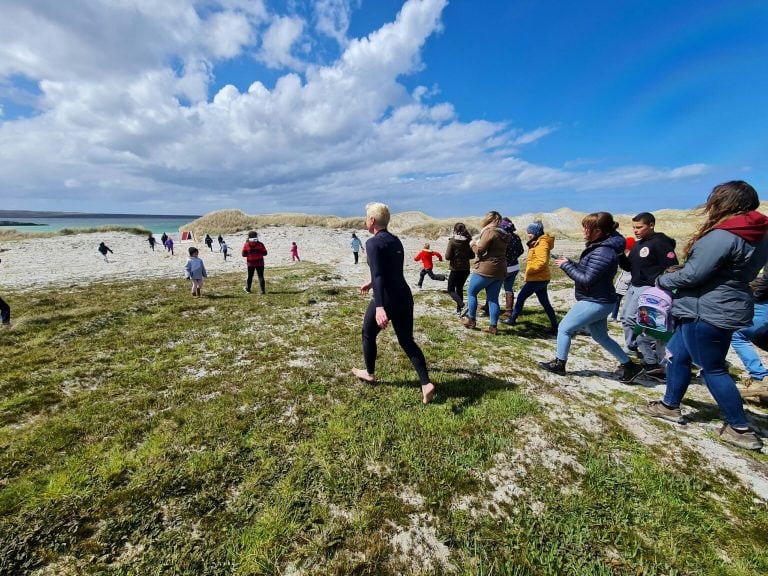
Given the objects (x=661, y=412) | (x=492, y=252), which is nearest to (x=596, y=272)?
(x=661, y=412)

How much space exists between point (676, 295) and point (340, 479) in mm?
4812

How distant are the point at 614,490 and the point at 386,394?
10.0 feet

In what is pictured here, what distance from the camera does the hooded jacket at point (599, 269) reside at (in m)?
5.14

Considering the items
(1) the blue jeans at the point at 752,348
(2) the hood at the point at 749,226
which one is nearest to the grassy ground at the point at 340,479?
(1) the blue jeans at the point at 752,348

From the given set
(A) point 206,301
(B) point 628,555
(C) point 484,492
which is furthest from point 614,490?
(A) point 206,301

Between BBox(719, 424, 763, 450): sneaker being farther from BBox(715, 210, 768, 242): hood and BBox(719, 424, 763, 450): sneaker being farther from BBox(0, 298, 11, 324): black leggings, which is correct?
BBox(0, 298, 11, 324): black leggings

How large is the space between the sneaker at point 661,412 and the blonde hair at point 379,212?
4830 millimetres

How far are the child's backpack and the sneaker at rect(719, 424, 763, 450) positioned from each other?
1.39 meters

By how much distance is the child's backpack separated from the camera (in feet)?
16.3

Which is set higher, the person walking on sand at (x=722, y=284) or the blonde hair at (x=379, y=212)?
the blonde hair at (x=379, y=212)

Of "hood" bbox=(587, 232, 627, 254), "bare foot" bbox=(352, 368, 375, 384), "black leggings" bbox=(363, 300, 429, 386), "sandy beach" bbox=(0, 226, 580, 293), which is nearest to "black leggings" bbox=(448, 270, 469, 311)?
"hood" bbox=(587, 232, 627, 254)

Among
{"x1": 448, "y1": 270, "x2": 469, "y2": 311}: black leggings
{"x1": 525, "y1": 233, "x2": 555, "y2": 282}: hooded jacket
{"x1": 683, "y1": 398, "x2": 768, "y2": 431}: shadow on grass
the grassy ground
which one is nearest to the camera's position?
the grassy ground

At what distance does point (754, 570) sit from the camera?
260 centimetres

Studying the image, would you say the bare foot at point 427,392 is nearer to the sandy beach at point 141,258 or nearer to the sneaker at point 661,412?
the sneaker at point 661,412
